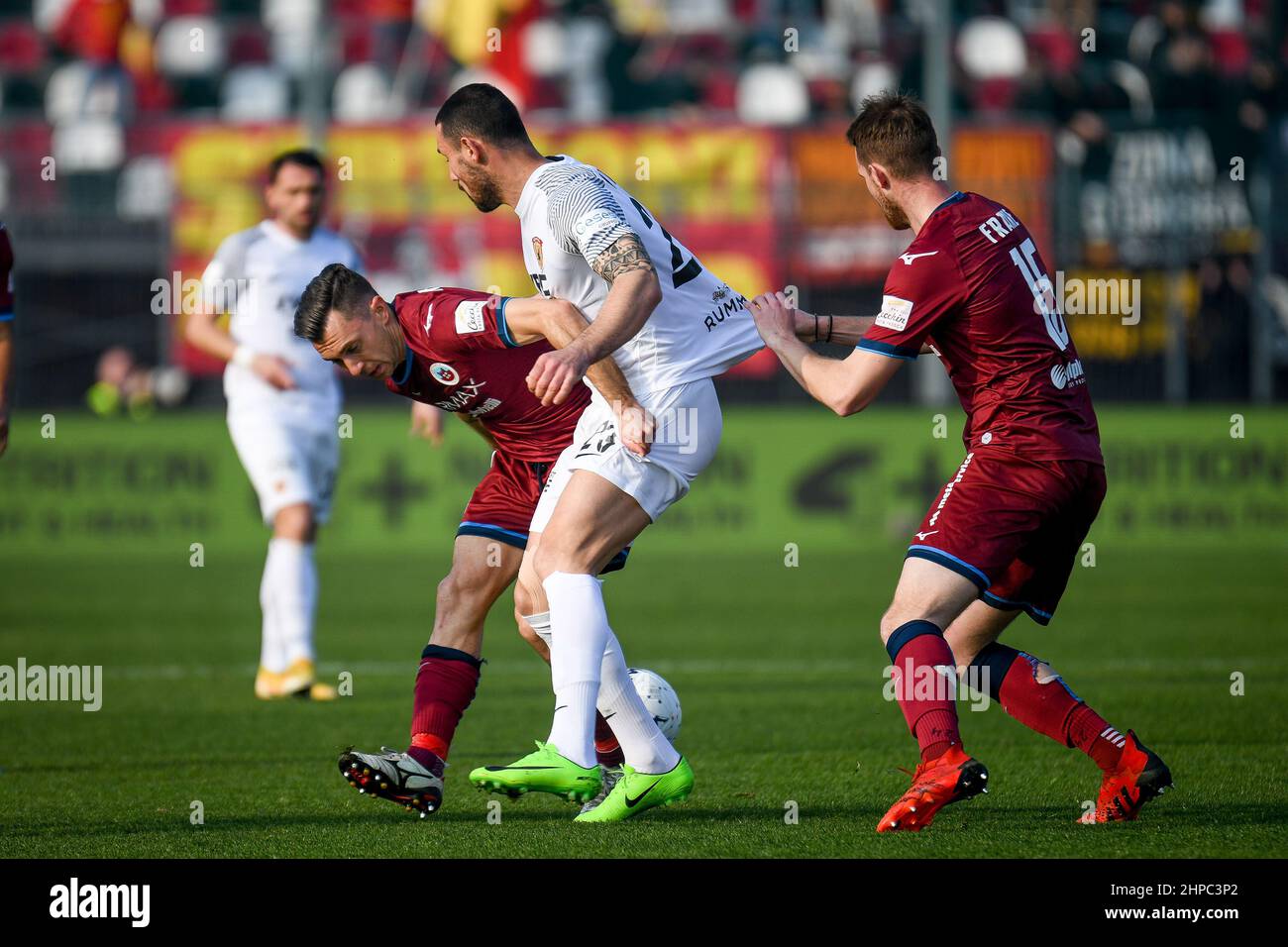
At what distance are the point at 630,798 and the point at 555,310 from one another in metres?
1.53

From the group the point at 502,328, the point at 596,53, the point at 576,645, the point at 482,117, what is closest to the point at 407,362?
the point at 502,328

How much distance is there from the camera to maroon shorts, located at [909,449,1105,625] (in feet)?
17.2

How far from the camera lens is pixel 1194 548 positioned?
1561 cm

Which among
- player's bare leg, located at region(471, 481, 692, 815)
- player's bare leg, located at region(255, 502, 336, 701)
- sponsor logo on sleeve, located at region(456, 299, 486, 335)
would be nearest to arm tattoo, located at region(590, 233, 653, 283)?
sponsor logo on sleeve, located at region(456, 299, 486, 335)

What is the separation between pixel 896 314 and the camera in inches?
206

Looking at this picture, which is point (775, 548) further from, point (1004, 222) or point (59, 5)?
point (59, 5)

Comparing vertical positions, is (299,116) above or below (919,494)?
above

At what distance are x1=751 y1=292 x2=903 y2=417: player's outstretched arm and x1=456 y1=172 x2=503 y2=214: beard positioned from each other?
2.89ft

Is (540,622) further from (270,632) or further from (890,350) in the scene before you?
(270,632)

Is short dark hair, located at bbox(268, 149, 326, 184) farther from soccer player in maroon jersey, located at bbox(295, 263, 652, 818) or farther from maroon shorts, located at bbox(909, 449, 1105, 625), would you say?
maroon shorts, located at bbox(909, 449, 1105, 625)

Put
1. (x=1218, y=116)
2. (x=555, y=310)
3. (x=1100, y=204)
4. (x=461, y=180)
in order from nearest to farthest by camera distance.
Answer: (x=555, y=310) → (x=461, y=180) → (x=1100, y=204) → (x=1218, y=116)
